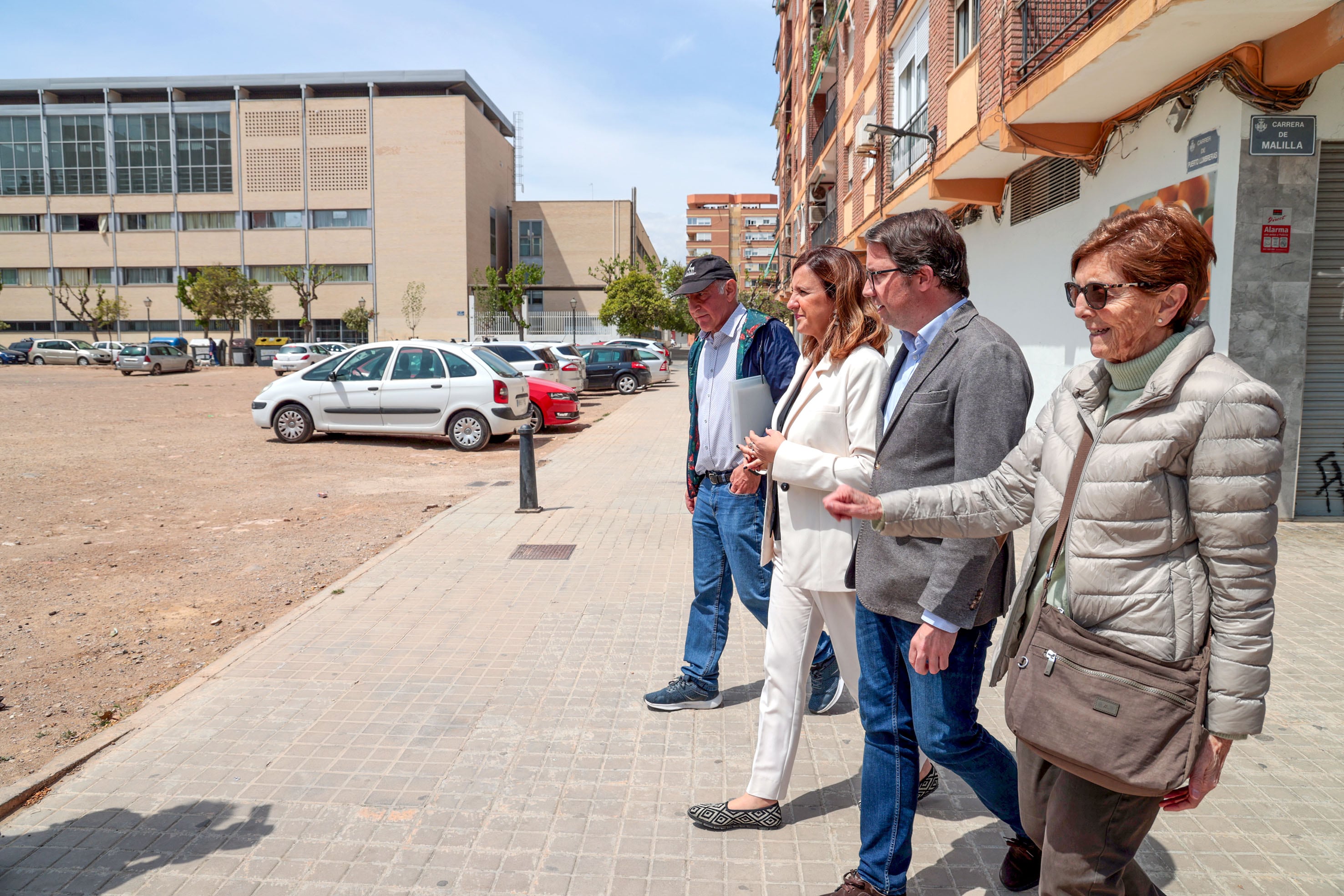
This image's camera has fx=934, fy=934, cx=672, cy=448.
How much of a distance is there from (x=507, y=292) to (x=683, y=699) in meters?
64.7

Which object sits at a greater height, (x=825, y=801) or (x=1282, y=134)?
(x=1282, y=134)

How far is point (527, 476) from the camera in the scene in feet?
31.2

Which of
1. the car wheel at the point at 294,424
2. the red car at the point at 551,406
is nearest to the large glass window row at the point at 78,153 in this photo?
the red car at the point at 551,406

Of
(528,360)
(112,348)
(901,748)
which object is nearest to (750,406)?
(901,748)

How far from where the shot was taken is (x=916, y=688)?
256 cm

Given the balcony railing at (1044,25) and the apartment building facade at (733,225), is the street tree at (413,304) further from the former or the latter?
the apartment building facade at (733,225)

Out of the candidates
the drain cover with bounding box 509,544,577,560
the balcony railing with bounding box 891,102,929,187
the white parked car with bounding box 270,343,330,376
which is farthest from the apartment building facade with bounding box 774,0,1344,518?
the white parked car with bounding box 270,343,330,376

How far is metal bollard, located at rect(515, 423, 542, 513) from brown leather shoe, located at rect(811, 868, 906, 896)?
274 inches

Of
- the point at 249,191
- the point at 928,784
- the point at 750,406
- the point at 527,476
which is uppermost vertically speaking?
the point at 249,191

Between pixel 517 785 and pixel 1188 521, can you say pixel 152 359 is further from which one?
pixel 1188 521

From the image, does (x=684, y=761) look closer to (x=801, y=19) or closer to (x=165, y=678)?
(x=165, y=678)

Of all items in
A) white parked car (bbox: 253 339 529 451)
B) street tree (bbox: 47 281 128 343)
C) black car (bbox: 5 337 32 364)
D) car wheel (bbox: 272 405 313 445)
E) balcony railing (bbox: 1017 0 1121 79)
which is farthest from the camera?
street tree (bbox: 47 281 128 343)

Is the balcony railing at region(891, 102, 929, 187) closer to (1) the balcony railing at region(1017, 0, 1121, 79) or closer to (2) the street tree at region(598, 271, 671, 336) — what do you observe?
(1) the balcony railing at region(1017, 0, 1121, 79)

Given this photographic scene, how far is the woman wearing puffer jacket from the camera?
176cm
